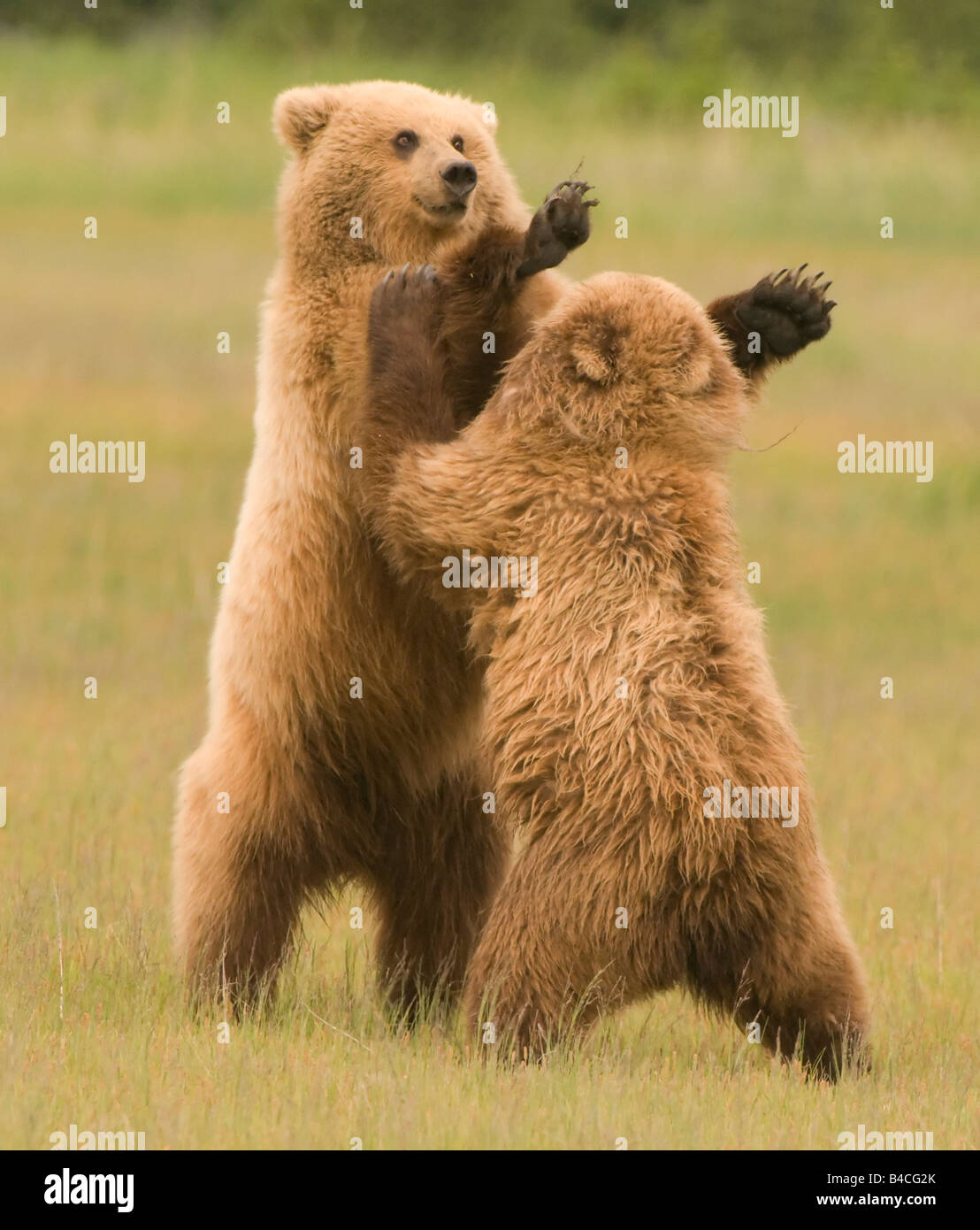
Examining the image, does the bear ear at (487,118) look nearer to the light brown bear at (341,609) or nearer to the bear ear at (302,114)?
the light brown bear at (341,609)

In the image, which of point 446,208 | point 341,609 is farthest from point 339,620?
point 446,208

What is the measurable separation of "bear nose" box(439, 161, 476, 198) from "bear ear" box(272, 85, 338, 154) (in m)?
0.68

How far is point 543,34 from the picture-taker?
34.3 m

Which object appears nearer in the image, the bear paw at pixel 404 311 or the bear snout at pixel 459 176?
the bear paw at pixel 404 311

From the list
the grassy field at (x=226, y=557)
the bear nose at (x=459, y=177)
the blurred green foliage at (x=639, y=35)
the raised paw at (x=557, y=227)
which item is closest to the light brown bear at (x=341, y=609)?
the bear nose at (x=459, y=177)

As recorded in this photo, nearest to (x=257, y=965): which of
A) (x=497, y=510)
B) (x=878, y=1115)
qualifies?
(x=497, y=510)

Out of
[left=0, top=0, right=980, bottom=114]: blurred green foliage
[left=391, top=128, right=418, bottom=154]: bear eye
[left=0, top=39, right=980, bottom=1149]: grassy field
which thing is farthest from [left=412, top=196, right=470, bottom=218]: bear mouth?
[left=0, top=0, right=980, bottom=114]: blurred green foliage

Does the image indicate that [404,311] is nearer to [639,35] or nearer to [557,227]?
[557,227]

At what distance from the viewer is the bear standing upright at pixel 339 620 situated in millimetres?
6383

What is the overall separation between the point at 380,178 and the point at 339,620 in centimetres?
145

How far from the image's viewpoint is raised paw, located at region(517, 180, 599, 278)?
19.8 feet

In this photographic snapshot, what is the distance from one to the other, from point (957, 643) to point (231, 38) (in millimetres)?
21720

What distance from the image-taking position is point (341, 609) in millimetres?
6434

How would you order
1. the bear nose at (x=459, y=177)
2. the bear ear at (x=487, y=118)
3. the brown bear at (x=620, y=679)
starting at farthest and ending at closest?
the bear ear at (x=487, y=118) → the bear nose at (x=459, y=177) → the brown bear at (x=620, y=679)
